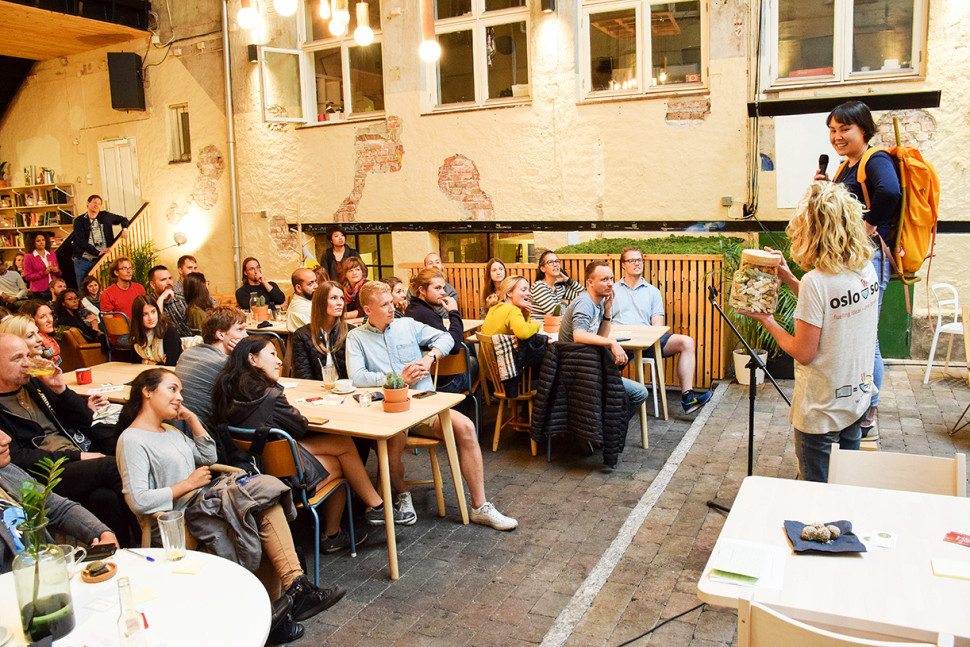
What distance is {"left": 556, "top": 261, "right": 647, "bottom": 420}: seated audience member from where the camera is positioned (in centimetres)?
519

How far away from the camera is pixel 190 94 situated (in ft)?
38.4

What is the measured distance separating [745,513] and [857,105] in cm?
244

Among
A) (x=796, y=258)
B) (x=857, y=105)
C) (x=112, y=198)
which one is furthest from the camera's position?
(x=112, y=198)

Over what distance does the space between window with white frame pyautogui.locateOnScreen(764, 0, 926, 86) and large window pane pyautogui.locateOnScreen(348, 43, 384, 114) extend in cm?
488

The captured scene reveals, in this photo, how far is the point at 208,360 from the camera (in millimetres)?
4348

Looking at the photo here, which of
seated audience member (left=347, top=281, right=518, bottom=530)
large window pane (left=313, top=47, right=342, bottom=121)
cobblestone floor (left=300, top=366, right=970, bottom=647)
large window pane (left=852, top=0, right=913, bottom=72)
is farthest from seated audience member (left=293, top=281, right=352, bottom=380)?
large window pane (left=313, top=47, right=342, bottom=121)

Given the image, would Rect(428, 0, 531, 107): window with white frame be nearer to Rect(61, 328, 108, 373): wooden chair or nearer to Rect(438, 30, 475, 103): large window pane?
Rect(438, 30, 475, 103): large window pane

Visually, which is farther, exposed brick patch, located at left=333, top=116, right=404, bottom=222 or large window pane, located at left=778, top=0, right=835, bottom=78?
exposed brick patch, located at left=333, top=116, right=404, bottom=222

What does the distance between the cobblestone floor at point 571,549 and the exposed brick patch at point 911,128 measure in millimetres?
2560

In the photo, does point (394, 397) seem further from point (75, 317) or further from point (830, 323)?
point (75, 317)

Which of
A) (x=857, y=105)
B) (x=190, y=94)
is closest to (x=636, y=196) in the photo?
(x=857, y=105)

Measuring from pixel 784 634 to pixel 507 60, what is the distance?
8.40 metres

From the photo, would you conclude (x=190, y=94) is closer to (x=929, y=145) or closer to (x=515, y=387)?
(x=515, y=387)

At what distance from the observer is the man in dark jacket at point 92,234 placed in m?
11.3
